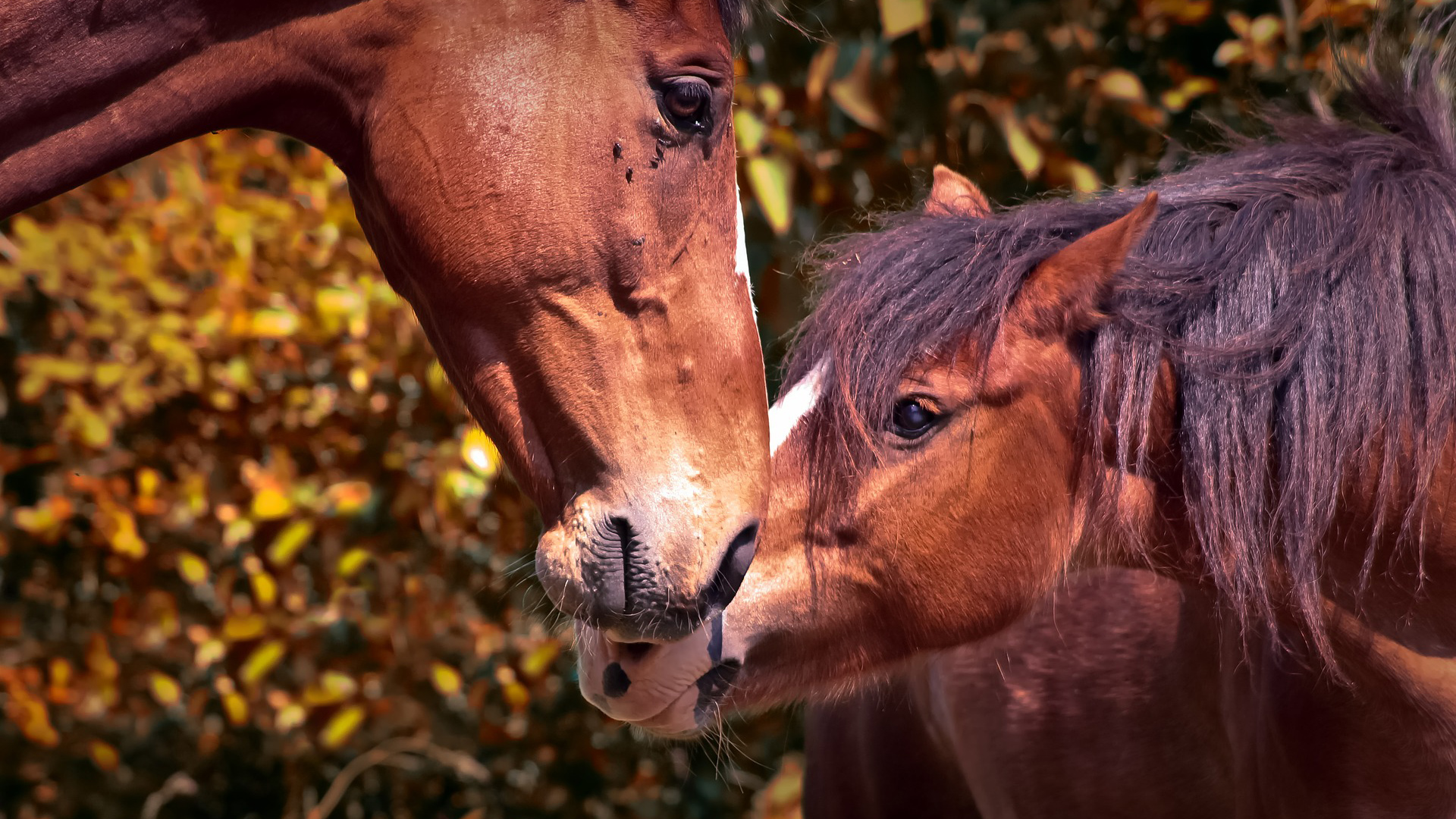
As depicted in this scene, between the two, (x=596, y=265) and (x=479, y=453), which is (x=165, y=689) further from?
(x=596, y=265)

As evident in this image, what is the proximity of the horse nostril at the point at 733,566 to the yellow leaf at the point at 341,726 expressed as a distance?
1779 millimetres

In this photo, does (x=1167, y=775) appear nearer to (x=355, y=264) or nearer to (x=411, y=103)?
(x=411, y=103)

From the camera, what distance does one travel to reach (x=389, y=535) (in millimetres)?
2820

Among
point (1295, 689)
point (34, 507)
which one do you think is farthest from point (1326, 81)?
point (34, 507)

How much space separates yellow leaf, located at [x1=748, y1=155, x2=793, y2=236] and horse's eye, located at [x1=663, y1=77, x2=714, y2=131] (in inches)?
51.3

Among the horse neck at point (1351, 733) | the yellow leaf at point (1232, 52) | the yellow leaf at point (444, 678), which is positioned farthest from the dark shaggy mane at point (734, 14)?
the yellow leaf at point (444, 678)

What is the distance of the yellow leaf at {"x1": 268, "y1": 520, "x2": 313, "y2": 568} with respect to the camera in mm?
2689

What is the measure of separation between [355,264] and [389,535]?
0.65 metres

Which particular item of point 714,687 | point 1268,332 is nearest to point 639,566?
point 714,687

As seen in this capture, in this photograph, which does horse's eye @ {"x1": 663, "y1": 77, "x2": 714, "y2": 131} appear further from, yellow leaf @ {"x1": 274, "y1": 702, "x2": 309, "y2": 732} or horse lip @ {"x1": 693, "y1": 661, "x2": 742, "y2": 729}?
yellow leaf @ {"x1": 274, "y1": 702, "x2": 309, "y2": 732}

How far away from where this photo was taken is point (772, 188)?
2.59m

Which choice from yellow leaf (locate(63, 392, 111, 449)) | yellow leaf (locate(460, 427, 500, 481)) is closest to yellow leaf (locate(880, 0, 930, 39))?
yellow leaf (locate(460, 427, 500, 481))

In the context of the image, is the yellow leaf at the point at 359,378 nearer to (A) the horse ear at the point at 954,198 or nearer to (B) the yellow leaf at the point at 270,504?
(B) the yellow leaf at the point at 270,504

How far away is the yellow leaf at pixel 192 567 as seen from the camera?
8.96ft
